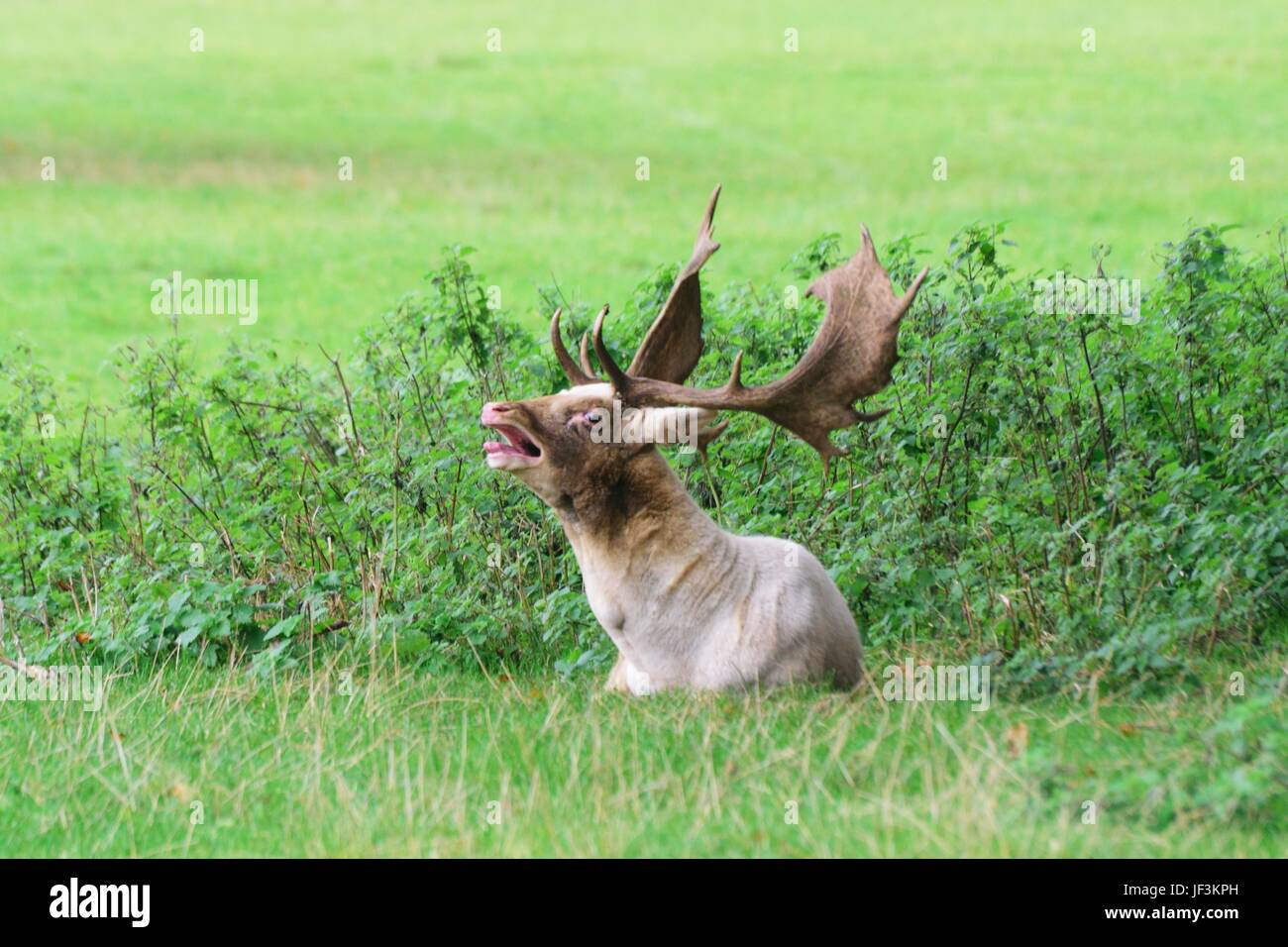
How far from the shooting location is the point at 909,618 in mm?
8992

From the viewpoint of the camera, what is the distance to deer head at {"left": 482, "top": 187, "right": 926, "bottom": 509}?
7.66 m

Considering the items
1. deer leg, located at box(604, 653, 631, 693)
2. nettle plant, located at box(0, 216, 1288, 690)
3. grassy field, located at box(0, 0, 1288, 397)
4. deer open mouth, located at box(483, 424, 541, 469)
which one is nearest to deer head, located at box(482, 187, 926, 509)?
deer open mouth, located at box(483, 424, 541, 469)

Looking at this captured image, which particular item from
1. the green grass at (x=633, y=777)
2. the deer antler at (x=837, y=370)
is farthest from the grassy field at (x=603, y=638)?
the deer antler at (x=837, y=370)

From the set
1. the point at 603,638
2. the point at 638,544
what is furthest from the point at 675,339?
the point at 603,638

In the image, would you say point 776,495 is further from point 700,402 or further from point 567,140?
point 567,140

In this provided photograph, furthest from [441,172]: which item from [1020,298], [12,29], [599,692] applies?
[599,692]

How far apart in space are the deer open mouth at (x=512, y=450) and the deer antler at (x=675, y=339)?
574 mm

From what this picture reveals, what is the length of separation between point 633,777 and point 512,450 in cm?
181

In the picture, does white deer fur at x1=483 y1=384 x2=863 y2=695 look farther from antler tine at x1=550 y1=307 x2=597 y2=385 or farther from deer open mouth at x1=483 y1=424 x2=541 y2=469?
antler tine at x1=550 y1=307 x2=597 y2=385

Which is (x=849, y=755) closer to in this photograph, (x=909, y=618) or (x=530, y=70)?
(x=909, y=618)

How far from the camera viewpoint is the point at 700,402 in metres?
7.75

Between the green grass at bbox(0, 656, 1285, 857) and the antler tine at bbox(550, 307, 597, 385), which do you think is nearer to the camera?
the green grass at bbox(0, 656, 1285, 857)

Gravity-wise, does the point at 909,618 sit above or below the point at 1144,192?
below

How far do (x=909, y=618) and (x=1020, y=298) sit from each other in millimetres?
2252
